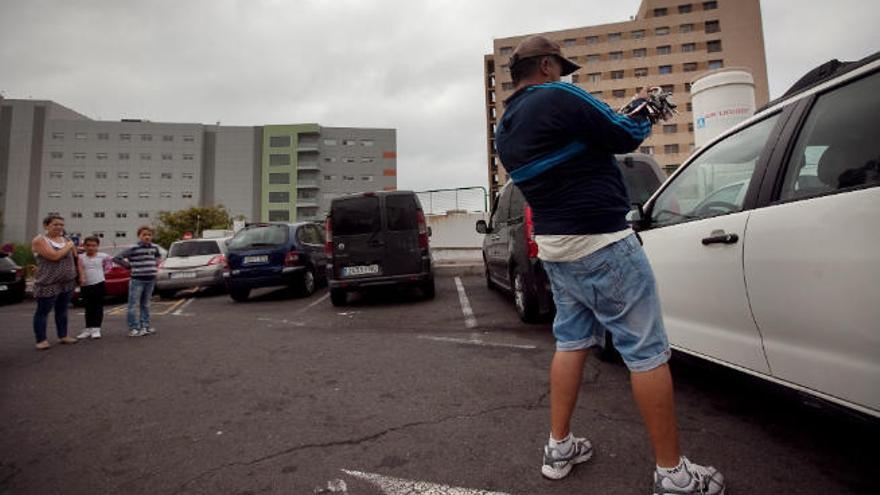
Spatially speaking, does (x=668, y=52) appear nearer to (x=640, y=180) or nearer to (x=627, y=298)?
(x=640, y=180)

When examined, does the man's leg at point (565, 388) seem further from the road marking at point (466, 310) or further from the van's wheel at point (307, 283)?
the van's wheel at point (307, 283)

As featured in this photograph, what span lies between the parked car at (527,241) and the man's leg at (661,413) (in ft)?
8.93

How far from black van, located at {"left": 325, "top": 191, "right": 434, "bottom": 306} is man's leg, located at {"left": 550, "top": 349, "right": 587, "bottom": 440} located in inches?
215

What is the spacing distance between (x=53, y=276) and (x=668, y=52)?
2767 inches

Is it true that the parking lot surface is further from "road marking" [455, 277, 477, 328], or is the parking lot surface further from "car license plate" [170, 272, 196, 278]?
"car license plate" [170, 272, 196, 278]

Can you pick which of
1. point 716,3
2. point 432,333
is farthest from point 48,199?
point 716,3

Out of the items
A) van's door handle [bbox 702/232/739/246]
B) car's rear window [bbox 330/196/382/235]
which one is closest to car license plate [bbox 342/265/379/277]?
car's rear window [bbox 330/196/382/235]

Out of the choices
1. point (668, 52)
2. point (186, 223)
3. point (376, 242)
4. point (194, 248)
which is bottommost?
point (376, 242)

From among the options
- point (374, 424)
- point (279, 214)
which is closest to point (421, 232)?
point (374, 424)

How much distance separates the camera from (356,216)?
289 inches

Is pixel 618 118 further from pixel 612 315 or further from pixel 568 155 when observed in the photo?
pixel 612 315

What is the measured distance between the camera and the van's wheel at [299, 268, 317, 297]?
9.16 meters

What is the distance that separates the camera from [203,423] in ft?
8.96

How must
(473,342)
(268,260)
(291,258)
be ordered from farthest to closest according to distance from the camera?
(291,258), (268,260), (473,342)
